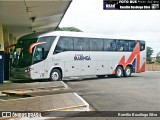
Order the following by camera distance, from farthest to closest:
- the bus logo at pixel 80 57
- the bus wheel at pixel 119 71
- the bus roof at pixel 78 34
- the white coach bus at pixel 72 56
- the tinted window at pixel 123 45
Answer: the bus wheel at pixel 119 71 < the tinted window at pixel 123 45 < the bus logo at pixel 80 57 < the bus roof at pixel 78 34 < the white coach bus at pixel 72 56

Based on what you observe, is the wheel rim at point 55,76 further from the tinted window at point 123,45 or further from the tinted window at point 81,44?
the tinted window at point 123,45

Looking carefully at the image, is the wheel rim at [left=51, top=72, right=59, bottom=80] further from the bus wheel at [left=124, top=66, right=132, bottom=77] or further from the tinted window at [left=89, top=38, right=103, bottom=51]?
the bus wheel at [left=124, top=66, right=132, bottom=77]

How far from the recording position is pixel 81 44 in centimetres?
2100

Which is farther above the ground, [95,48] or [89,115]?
[95,48]

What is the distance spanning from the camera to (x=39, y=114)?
Answer: 7.81 meters

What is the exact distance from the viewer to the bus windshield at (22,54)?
18953 mm

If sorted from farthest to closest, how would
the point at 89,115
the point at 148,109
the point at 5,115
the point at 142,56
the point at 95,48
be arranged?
1. the point at 142,56
2. the point at 95,48
3. the point at 148,109
4. the point at 89,115
5. the point at 5,115

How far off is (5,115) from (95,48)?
580 inches

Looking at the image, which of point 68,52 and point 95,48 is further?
point 95,48

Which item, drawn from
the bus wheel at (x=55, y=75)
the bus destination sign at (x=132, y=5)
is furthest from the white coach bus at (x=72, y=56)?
the bus destination sign at (x=132, y=5)

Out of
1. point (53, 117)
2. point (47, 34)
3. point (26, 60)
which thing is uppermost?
point (47, 34)

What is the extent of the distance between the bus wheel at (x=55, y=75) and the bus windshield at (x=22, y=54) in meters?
1.64

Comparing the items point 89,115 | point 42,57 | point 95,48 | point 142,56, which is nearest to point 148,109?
point 89,115

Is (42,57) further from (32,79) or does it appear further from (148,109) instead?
(148,109)
